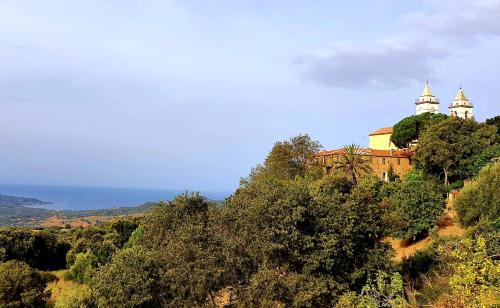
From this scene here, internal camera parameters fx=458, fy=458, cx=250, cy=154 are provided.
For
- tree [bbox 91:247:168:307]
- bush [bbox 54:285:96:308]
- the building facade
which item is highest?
the building facade

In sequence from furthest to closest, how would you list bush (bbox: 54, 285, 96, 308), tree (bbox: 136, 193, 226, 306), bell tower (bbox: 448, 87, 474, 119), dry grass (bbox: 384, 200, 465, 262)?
bell tower (bbox: 448, 87, 474, 119) → dry grass (bbox: 384, 200, 465, 262) → bush (bbox: 54, 285, 96, 308) → tree (bbox: 136, 193, 226, 306)

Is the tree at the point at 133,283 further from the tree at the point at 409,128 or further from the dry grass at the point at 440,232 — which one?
the tree at the point at 409,128

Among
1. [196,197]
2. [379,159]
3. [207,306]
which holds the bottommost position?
[207,306]

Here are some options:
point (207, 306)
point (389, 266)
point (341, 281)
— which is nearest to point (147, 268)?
point (207, 306)

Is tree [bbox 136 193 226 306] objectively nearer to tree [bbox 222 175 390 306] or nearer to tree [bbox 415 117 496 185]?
tree [bbox 222 175 390 306]

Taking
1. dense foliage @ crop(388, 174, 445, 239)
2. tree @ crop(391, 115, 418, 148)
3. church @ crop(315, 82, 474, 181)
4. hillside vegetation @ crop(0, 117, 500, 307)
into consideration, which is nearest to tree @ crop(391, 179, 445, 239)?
dense foliage @ crop(388, 174, 445, 239)

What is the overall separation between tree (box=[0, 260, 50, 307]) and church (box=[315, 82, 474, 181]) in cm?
2987

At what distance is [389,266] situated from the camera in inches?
897

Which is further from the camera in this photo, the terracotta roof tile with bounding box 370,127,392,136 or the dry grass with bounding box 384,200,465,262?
the terracotta roof tile with bounding box 370,127,392,136

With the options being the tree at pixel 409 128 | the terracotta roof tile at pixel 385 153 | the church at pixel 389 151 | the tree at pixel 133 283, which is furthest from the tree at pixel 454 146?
the tree at pixel 133 283

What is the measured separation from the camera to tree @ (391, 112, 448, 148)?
199 ft

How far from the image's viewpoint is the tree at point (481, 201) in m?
30.7

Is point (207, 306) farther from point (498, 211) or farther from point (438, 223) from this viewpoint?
point (438, 223)

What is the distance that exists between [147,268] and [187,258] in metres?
1.83
